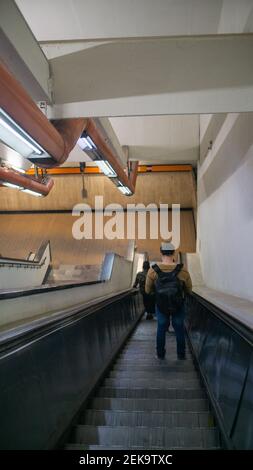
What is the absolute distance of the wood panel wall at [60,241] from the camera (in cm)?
1712

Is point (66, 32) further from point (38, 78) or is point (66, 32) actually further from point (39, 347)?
point (39, 347)

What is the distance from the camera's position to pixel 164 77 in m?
4.88

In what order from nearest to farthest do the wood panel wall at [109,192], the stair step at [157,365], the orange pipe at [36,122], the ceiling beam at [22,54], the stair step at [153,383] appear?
1. the orange pipe at [36,122]
2. the ceiling beam at [22,54]
3. the stair step at [153,383]
4. the stair step at [157,365]
5. the wood panel wall at [109,192]

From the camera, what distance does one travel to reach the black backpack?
4715 mm

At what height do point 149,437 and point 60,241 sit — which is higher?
point 60,241

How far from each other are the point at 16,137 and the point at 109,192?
1456 centimetres

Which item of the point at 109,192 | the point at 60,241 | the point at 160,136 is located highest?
the point at 160,136

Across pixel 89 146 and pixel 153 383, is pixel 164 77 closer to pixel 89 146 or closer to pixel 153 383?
pixel 89 146

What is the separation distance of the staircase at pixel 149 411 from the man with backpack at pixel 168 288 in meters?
0.50

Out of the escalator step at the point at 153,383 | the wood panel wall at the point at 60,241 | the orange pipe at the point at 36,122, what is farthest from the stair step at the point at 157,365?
the wood panel wall at the point at 60,241

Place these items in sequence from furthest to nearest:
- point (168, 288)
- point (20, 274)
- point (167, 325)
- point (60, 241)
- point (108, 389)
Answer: point (60, 241) < point (20, 274) < point (167, 325) < point (168, 288) < point (108, 389)

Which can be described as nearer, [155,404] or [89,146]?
[155,404]

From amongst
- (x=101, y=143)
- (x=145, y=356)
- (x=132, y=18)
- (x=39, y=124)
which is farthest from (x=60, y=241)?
(x=39, y=124)

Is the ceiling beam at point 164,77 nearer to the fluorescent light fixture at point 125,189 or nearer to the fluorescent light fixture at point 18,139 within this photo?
the fluorescent light fixture at point 18,139
